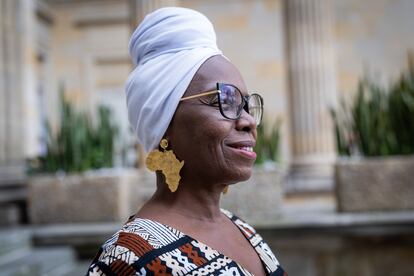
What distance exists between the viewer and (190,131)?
1.11 m

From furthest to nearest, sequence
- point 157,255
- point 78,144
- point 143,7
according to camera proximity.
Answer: point 143,7 < point 78,144 < point 157,255

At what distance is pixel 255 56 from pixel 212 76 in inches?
502

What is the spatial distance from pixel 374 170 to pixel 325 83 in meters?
2.98

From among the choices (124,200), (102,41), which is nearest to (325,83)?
(124,200)

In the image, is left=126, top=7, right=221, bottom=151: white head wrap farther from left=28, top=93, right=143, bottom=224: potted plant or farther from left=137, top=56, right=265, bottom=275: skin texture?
left=28, top=93, right=143, bottom=224: potted plant

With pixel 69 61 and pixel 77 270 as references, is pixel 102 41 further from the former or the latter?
pixel 77 270

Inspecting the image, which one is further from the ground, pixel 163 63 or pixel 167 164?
pixel 163 63

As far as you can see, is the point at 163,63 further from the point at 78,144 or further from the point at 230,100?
the point at 78,144

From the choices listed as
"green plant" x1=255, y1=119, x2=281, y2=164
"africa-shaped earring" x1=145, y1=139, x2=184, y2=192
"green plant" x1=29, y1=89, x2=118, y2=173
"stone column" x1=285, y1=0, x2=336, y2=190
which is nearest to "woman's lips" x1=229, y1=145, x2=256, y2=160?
"africa-shaped earring" x1=145, y1=139, x2=184, y2=192

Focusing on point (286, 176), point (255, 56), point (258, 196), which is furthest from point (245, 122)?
point (255, 56)

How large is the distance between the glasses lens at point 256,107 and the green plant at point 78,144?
4.78 m

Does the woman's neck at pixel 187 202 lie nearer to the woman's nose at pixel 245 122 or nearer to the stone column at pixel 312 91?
the woman's nose at pixel 245 122

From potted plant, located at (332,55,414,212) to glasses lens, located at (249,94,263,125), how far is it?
440 centimetres

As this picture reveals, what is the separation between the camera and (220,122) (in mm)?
1116
